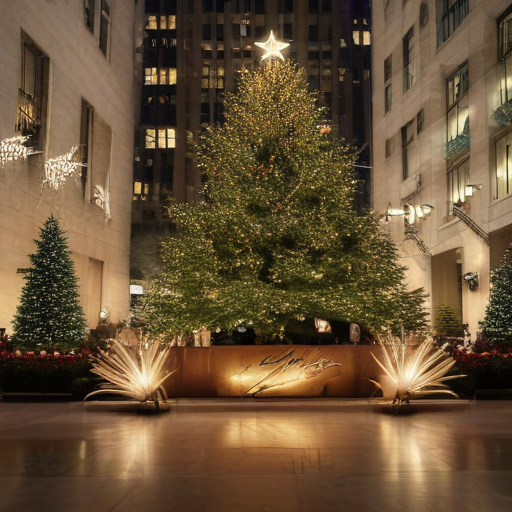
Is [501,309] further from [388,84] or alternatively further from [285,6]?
[285,6]

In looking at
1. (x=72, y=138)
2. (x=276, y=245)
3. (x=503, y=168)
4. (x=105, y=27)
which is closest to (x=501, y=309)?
(x=503, y=168)

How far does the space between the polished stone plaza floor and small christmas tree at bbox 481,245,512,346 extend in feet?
43.1

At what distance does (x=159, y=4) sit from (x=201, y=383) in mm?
65032

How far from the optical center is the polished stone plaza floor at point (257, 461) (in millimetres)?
6535

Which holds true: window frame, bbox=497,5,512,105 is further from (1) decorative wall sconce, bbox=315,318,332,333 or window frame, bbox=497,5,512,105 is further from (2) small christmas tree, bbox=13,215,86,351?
(2) small christmas tree, bbox=13,215,86,351

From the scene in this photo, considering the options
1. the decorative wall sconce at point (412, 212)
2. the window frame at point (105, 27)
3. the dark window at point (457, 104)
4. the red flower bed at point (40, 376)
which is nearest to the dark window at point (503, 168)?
the dark window at point (457, 104)

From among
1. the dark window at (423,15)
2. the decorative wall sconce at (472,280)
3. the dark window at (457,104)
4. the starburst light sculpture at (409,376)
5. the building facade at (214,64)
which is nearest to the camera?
the starburst light sculpture at (409,376)

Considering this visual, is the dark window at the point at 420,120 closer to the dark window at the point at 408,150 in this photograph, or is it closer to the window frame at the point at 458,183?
the dark window at the point at 408,150

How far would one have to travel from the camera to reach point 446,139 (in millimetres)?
40062

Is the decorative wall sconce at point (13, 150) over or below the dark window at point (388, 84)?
below

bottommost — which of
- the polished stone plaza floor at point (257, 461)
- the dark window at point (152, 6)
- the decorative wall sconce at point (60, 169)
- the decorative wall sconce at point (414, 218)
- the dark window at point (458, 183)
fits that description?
the polished stone plaza floor at point (257, 461)

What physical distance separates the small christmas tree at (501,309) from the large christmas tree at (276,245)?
240 inches

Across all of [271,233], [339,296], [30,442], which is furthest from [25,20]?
[30,442]

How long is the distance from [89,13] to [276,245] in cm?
A: 3450
